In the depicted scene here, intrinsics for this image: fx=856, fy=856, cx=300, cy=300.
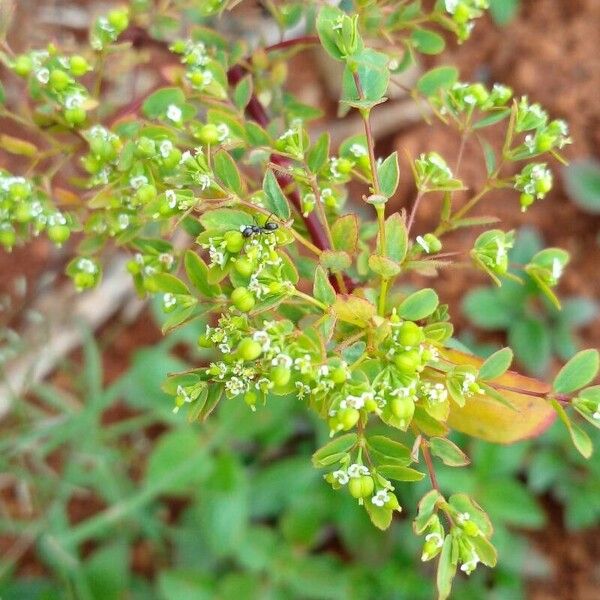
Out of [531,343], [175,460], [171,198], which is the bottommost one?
[531,343]

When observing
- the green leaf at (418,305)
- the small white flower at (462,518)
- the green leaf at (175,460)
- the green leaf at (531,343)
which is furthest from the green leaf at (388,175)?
the green leaf at (531,343)

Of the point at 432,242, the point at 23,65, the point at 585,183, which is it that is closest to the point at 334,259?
the point at 432,242

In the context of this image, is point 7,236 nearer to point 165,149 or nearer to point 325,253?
point 165,149

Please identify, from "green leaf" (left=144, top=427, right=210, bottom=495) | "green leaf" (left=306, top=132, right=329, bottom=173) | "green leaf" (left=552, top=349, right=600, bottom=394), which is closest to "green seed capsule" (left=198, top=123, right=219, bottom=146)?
"green leaf" (left=306, top=132, right=329, bottom=173)

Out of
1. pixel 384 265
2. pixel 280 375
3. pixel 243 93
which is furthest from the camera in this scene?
pixel 243 93

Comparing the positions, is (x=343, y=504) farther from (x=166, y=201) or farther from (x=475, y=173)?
(x=166, y=201)

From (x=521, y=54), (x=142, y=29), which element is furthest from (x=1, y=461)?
(x=521, y=54)

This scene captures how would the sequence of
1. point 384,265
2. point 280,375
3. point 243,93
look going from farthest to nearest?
point 243,93
point 384,265
point 280,375
